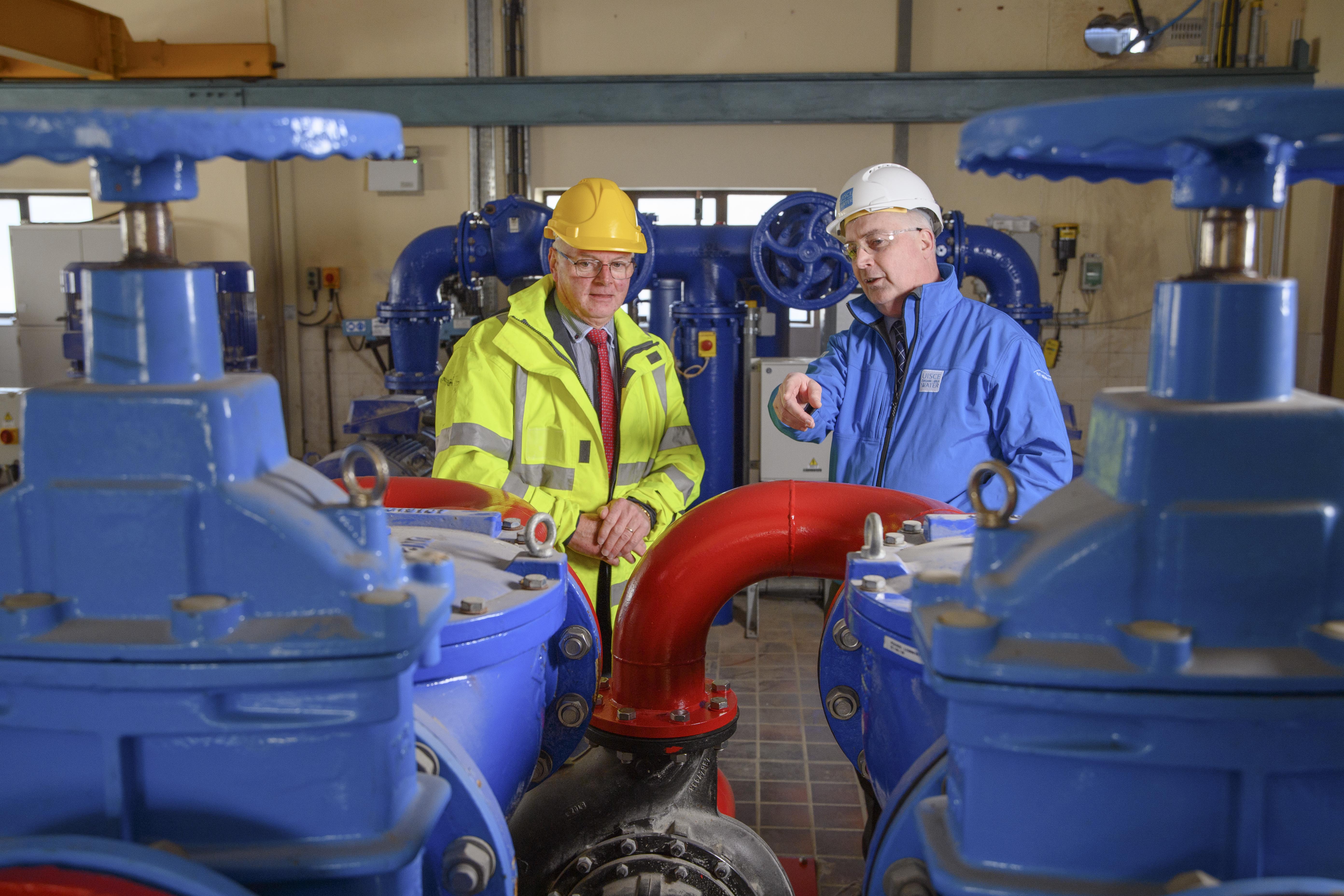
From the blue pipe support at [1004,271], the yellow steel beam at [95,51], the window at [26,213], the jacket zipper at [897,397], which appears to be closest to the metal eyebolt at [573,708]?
the jacket zipper at [897,397]

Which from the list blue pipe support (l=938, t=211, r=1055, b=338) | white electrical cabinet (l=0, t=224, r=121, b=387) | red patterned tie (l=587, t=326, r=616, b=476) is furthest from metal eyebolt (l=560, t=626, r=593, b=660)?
white electrical cabinet (l=0, t=224, r=121, b=387)

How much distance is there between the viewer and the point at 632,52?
685 centimetres

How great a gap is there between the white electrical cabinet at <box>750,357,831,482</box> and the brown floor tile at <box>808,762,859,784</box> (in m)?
1.98

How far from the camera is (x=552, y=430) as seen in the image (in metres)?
2.36

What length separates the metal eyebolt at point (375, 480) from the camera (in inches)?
26.9

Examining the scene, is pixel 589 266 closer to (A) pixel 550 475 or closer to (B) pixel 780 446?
(A) pixel 550 475

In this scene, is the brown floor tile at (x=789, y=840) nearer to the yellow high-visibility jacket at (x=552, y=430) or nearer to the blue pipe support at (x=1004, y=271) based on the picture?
the yellow high-visibility jacket at (x=552, y=430)

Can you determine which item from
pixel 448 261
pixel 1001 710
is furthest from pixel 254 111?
pixel 448 261

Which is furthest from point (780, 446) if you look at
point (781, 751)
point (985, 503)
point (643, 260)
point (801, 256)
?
point (985, 503)

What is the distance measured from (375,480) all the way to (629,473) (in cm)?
169

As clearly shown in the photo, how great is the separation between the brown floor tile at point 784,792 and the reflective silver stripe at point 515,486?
1.32 m

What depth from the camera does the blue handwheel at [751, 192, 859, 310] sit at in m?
4.20

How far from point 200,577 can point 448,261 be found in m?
4.46

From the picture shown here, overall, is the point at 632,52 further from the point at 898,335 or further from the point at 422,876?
the point at 422,876
